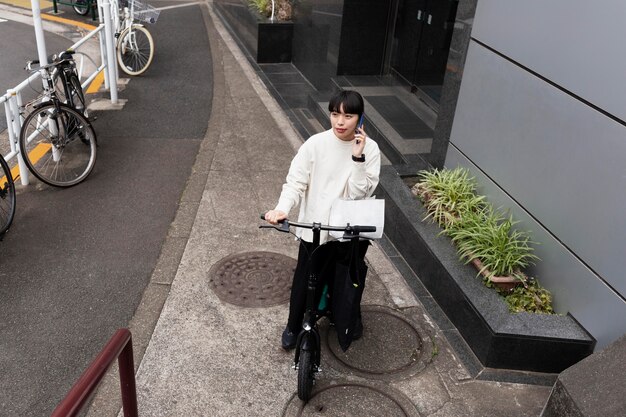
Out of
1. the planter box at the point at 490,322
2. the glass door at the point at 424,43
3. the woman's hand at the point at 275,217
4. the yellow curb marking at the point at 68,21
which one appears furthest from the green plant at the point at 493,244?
the yellow curb marking at the point at 68,21

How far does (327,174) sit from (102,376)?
1.99 meters

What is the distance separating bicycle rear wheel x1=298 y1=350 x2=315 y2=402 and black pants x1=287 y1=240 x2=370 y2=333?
17.8 inches

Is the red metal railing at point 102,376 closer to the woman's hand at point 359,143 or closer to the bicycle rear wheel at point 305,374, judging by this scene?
the bicycle rear wheel at point 305,374

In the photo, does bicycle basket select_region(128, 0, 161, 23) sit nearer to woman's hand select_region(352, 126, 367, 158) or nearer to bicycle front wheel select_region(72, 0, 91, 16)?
bicycle front wheel select_region(72, 0, 91, 16)

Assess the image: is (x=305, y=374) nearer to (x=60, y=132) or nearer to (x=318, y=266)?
(x=318, y=266)

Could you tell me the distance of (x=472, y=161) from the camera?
605cm

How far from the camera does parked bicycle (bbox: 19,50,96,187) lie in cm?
671

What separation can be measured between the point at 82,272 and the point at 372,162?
9.66 feet

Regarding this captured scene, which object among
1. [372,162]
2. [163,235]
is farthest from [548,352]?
[163,235]

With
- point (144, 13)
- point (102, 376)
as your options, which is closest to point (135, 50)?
point (144, 13)

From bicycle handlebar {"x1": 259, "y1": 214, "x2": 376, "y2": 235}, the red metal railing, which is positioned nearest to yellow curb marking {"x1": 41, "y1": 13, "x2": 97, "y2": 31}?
bicycle handlebar {"x1": 259, "y1": 214, "x2": 376, "y2": 235}

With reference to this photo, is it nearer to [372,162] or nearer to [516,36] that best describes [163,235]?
[372,162]

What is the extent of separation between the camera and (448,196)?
229 inches

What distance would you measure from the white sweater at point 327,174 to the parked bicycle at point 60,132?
12.0ft
